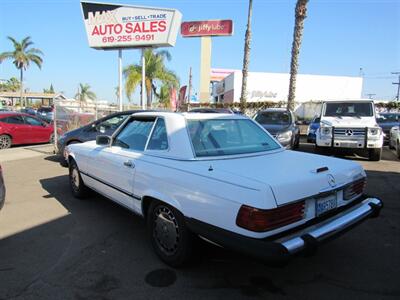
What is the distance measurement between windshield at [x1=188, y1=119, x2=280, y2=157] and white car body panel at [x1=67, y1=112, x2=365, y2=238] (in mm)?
107

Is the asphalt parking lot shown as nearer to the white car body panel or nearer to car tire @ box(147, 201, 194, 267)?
car tire @ box(147, 201, 194, 267)

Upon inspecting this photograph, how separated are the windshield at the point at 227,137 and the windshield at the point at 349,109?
25.1 ft

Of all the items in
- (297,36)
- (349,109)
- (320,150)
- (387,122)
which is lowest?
(320,150)

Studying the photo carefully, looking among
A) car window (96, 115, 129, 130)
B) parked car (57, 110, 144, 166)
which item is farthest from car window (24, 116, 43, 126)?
car window (96, 115, 129, 130)

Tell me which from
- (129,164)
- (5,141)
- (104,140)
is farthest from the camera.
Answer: (5,141)

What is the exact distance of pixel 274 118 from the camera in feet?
40.1

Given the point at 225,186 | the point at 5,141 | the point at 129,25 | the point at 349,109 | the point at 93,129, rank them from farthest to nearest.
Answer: the point at 129,25
the point at 5,141
the point at 349,109
the point at 93,129
the point at 225,186

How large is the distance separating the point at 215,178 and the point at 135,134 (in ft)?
5.88

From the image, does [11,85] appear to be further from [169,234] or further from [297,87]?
[169,234]

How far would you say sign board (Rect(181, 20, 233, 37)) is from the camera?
33562mm

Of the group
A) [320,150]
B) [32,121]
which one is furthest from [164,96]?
[320,150]

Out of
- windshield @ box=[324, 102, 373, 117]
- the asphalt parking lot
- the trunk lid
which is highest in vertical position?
windshield @ box=[324, 102, 373, 117]

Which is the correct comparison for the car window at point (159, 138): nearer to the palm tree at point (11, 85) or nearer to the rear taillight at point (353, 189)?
the rear taillight at point (353, 189)

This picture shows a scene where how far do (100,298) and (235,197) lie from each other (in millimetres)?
1535
